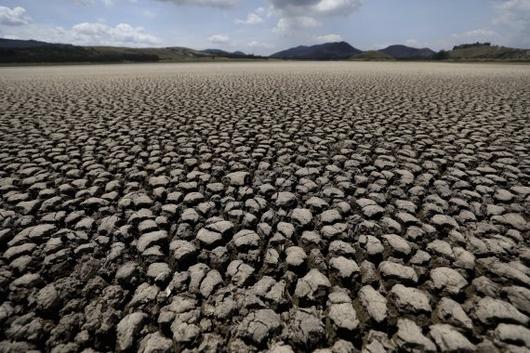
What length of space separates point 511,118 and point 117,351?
7.48 meters

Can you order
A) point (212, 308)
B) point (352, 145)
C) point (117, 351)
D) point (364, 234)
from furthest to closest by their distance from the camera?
point (352, 145)
point (364, 234)
point (212, 308)
point (117, 351)

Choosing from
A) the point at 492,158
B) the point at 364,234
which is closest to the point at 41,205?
the point at 364,234

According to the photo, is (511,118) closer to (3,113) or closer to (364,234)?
(364,234)

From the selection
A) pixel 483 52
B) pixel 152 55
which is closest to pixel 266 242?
pixel 152 55

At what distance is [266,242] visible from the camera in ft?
7.67

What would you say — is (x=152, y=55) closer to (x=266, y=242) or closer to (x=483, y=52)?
(x=266, y=242)

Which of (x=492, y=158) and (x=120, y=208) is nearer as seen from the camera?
(x=120, y=208)

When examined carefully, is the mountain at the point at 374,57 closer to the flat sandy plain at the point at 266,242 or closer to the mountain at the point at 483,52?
the mountain at the point at 483,52

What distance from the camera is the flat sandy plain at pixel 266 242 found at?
1.62 meters

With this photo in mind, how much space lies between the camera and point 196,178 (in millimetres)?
3439

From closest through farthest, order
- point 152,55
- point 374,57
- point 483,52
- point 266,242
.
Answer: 1. point 266,242
2. point 152,55
3. point 374,57
4. point 483,52

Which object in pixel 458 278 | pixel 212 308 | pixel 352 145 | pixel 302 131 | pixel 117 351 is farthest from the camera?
pixel 302 131

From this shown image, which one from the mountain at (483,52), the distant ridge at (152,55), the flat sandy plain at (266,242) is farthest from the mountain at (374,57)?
the flat sandy plain at (266,242)

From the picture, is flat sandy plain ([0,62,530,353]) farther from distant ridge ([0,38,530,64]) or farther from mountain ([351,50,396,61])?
mountain ([351,50,396,61])
